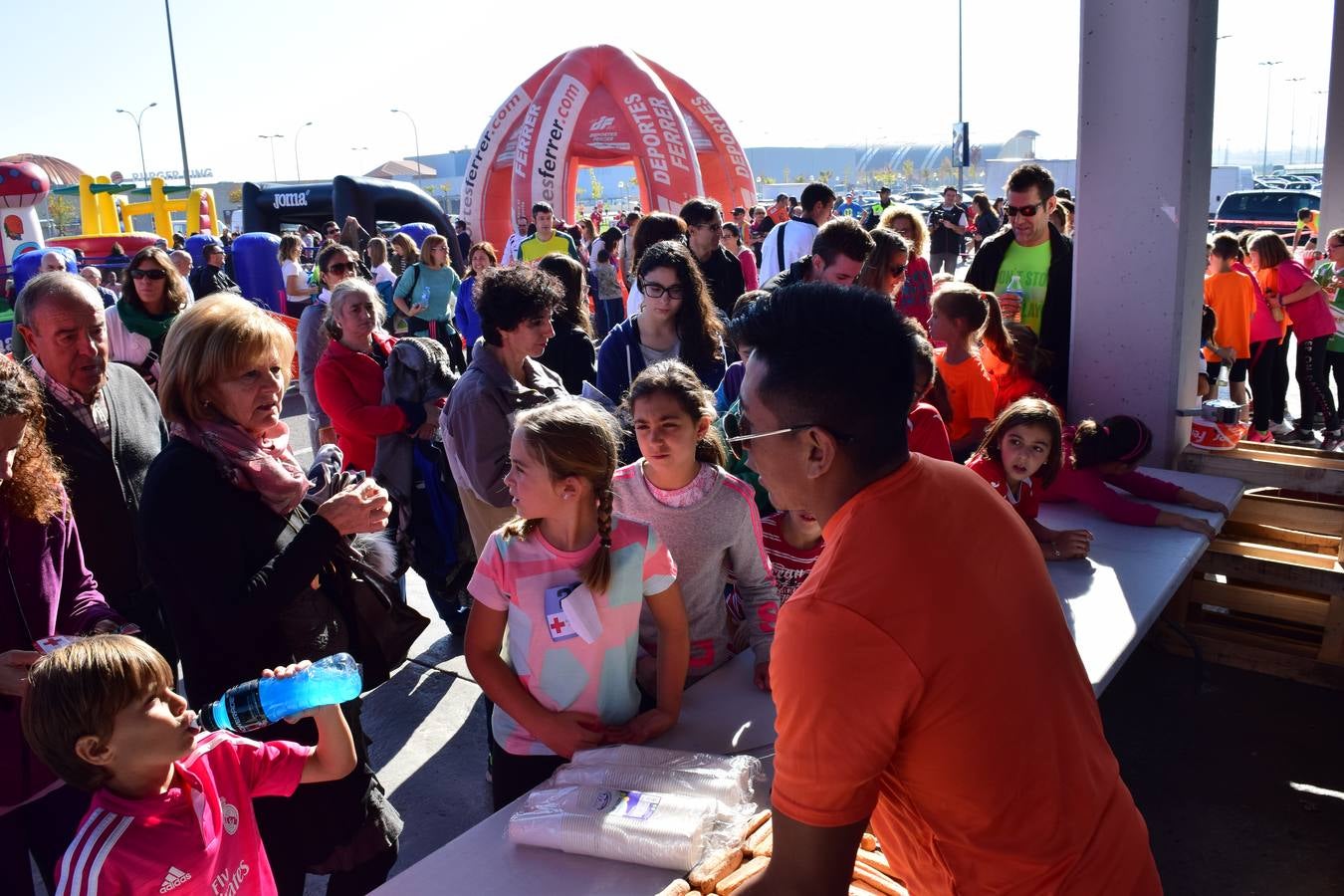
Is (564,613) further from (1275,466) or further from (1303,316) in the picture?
(1303,316)

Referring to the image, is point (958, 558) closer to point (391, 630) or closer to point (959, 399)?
point (391, 630)

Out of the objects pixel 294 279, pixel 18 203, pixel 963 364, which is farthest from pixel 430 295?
pixel 18 203

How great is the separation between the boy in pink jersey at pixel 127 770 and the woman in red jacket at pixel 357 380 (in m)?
2.67

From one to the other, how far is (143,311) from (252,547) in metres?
3.06

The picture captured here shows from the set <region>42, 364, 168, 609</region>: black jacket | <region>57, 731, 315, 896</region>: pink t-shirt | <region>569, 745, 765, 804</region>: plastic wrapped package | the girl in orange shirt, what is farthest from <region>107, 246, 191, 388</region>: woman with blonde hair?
the girl in orange shirt

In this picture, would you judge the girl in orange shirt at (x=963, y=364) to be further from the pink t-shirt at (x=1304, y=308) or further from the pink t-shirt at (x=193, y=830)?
the pink t-shirt at (x=1304, y=308)

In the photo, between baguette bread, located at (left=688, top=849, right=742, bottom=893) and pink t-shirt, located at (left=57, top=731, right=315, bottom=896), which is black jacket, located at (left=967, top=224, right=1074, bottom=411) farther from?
pink t-shirt, located at (left=57, top=731, right=315, bottom=896)

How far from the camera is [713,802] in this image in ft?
6.60

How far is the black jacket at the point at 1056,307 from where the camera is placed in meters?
5.28

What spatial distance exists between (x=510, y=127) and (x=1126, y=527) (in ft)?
60.2

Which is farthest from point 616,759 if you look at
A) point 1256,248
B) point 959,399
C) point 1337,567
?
point 1256,248

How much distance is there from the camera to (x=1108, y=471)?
4.43m

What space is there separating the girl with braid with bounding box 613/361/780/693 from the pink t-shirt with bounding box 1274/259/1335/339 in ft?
23.9

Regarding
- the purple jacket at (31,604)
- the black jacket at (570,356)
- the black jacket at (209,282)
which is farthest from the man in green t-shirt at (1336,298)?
the black jacket at (209,282)
